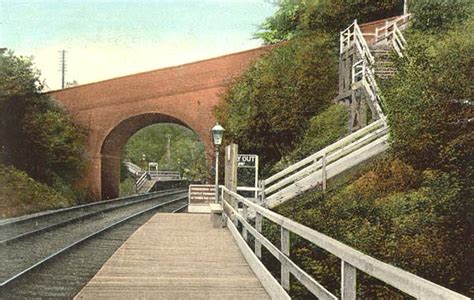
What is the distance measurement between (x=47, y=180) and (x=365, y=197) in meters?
7.19

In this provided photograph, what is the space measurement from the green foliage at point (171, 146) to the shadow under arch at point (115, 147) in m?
1.38

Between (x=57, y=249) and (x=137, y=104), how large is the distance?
22.8 feet

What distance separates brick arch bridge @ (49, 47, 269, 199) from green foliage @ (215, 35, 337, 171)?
169 centimetres

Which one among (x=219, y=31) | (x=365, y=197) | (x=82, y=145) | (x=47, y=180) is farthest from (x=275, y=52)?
(x=219, y=31)

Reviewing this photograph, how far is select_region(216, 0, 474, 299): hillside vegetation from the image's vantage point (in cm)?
459

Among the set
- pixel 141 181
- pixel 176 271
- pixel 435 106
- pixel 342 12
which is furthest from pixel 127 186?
pixel 435 106

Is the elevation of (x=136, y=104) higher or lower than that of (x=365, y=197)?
higher

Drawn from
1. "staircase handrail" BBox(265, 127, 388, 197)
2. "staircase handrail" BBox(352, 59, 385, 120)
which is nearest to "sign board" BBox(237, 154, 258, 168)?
"staircase handrail" BBox(265, 127, 388, 197)

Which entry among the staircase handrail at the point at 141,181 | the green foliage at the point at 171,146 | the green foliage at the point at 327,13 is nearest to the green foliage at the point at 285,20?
the green foliage at the point at 327,13

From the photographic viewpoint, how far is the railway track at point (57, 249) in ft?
16.7

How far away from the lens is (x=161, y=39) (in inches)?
195

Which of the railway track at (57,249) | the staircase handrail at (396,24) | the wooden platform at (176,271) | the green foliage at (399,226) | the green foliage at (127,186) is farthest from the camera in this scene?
the green foliage at (127,186)

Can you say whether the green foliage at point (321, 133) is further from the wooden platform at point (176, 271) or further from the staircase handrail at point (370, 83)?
the wooden platform at point (176, 271)

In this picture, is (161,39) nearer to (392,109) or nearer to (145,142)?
(392,109)
